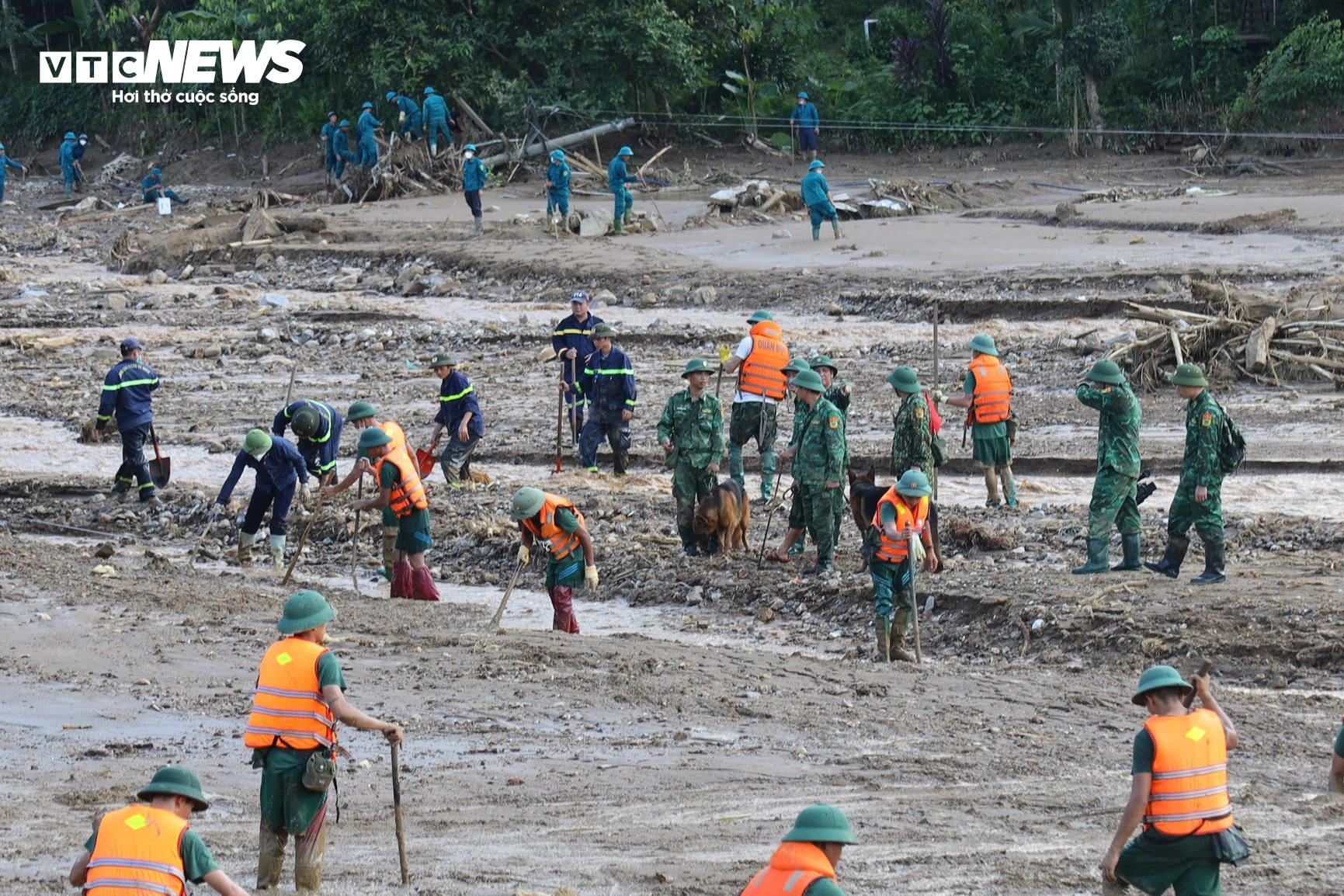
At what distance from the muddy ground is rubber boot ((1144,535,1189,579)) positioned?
0.34m

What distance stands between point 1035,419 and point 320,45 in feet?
88.0

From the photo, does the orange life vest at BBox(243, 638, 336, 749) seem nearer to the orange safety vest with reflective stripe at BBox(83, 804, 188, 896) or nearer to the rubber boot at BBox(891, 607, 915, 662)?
the orange safety vest with reflective stripe at BBox(83, 804, 188, 896)

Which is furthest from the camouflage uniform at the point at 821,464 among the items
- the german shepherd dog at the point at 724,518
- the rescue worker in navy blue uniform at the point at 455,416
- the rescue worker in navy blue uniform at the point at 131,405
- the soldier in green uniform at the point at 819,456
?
the rescue worker in navy blue uniform at the point at 131,405

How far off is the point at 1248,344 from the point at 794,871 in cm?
1490

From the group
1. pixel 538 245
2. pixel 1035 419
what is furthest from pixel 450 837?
pixel 538 245

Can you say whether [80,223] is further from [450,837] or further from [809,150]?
[450,837]

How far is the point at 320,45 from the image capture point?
3959cm

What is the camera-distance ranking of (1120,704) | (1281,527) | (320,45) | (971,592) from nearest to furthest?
1. (1120,704)
2. (971,592)
3. (1281,527)
4. (320,45)

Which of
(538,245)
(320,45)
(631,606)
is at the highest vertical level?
(320,45)

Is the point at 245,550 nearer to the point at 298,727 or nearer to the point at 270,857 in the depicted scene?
the point at 270,857

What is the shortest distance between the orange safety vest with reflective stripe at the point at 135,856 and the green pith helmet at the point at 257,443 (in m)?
8.23

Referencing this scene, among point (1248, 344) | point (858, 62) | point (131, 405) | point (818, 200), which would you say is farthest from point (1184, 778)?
point (858, 62)

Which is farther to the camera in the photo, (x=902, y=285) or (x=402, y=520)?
(x=902, y=285)

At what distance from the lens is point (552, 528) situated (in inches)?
447
